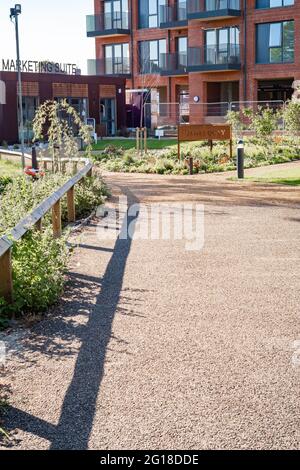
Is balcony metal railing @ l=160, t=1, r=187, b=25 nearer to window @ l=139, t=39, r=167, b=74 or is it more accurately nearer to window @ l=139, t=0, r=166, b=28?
window @ l=139, t=0, r=166, b=28

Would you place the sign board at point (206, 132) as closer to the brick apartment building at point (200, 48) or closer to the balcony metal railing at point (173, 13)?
the brick apartment building at point (200, 48)

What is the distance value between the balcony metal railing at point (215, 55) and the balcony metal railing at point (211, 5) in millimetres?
2233

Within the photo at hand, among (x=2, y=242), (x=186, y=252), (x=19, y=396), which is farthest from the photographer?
(x=186, y=252)

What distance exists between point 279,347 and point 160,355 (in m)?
0.93

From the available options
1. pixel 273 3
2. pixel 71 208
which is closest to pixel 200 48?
pixel 273 3

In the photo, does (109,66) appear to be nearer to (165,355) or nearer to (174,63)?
(174,63)

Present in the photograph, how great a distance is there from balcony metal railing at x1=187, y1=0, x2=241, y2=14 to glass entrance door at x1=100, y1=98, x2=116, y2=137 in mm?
7598

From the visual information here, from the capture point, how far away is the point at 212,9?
158 ft

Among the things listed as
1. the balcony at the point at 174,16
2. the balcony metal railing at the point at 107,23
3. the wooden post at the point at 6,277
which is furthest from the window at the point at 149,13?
the wooden post at the point at 6,277

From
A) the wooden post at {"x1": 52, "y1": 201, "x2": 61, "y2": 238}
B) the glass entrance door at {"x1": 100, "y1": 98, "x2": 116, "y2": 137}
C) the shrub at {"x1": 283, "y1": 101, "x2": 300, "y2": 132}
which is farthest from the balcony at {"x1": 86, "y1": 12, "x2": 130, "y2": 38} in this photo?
the wooden post at {"x1": 52, "y1": 201, "x2": 61, "y2": 238}

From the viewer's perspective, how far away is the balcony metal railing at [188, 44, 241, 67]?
157 feet
